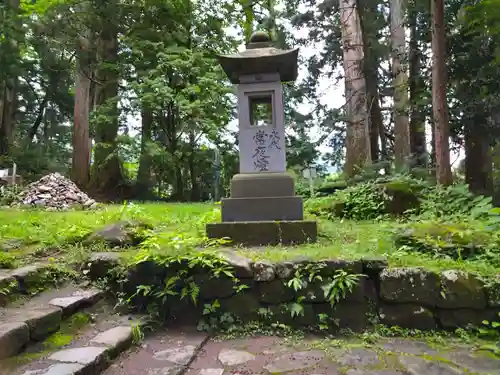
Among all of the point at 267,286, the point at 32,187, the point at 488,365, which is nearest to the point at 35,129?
the point at 32,187

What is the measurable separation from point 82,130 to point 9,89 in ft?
21.5

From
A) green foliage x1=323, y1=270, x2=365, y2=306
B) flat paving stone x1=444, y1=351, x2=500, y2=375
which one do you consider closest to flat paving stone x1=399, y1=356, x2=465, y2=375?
flat paving stone x1=444, y1=351, x2=500, y2=375

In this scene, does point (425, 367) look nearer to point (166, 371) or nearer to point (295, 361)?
point (295, 361)

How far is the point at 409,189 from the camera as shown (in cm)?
649

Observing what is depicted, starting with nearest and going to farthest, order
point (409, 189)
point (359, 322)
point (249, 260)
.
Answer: point (359, 322)
point (249, 260)
point (409, 189)

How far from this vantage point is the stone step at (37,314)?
239 centimetres

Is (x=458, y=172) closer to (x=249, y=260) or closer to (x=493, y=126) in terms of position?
(x=493, y=126)

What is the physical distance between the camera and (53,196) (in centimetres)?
905

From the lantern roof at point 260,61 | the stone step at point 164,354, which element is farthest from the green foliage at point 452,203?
the stone step at point 164,354

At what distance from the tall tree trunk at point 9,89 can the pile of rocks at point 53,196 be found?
6705 mm

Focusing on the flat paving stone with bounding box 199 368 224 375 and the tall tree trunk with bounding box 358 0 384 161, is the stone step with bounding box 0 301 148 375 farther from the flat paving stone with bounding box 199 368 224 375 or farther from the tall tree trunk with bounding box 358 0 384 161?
the tall tree trunk with bounding box 358 0 384 161

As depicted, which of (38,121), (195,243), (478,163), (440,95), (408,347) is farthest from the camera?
(38,121)

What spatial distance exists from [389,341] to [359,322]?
298mm

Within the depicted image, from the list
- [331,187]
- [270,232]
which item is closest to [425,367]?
[270,232]
